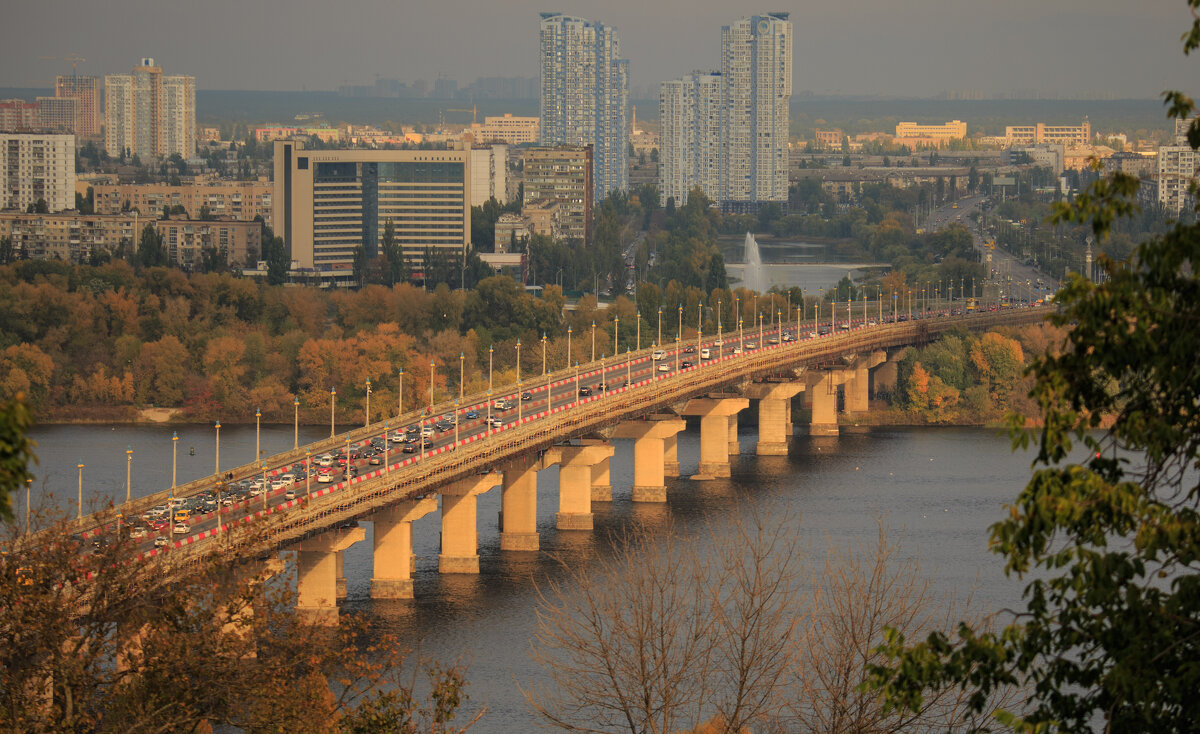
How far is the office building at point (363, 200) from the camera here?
17300 centimetres

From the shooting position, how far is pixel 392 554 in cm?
5450

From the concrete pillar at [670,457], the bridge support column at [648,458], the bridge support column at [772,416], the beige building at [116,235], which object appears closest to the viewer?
the bridge support column at [648,458]

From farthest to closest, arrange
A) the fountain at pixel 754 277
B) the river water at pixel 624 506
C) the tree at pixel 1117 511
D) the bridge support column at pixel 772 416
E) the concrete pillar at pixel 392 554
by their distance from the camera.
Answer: the fountain at pixel 754 277 → the bridge support column at pixel 772 416 → the concrete pillar at pixel 392 554 → the river water at pixel 624 506 → the tree at pixel 1117 511

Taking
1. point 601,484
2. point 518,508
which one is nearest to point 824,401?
point 601,484

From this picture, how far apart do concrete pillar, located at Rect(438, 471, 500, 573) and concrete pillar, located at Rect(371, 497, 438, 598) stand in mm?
2932

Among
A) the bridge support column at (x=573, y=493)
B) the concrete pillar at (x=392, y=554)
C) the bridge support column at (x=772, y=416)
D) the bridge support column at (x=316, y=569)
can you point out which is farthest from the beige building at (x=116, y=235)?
the bridge support column at (x=316, y=569)

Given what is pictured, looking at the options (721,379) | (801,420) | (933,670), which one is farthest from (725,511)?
(933,670)

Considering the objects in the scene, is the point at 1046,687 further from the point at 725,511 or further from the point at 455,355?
the point at 455,355

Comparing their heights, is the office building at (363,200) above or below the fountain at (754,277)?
above

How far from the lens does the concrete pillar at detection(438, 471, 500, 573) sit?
191ft

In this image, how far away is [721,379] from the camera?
83.6m

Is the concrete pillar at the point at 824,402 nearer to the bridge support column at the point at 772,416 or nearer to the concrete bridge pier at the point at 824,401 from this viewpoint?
the concrete bridge pier at the point at 824,401

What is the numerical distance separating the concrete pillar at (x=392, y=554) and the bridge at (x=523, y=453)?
0.04m

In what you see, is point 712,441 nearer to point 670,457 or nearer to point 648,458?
point 670,457
